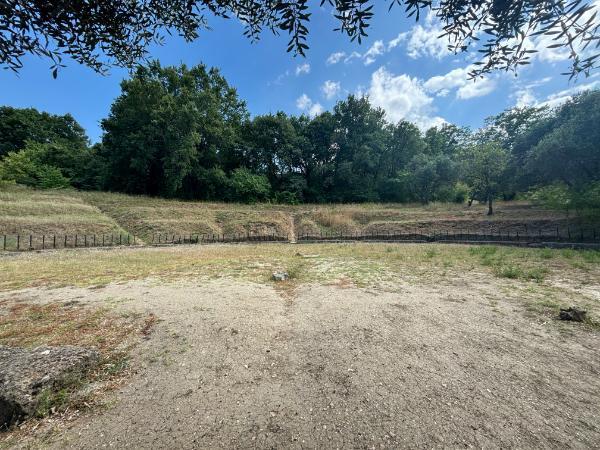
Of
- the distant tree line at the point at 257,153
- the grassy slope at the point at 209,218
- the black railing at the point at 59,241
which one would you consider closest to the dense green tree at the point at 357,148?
the distant tree line at the point at 257,153

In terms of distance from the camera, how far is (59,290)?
22.7ft

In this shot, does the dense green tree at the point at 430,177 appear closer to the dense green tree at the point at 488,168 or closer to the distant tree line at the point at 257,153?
the distant tree line at the point at 257,153

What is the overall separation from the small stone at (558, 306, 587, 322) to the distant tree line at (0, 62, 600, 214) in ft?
68.9

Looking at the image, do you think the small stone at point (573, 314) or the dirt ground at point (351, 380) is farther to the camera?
the small stone at point (573, 314)

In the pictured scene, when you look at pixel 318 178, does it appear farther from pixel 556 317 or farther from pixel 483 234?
pixel 556 317

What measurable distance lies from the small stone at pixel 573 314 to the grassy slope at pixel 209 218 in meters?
17.6

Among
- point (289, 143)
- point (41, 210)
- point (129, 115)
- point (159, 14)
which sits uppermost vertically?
point (129, 115)

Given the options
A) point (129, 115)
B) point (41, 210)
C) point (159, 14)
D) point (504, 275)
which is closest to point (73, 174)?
point (129, 115)

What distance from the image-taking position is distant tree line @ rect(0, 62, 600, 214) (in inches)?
1069

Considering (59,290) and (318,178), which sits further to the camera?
(318,178)

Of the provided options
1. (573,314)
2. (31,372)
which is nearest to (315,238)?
(573,314)

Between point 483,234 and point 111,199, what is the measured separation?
113 ft

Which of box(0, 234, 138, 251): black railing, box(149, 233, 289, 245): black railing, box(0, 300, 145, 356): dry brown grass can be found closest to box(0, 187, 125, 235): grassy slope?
box(0, 234, 138, 251): black railing

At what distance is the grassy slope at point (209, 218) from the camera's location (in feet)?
60.5
